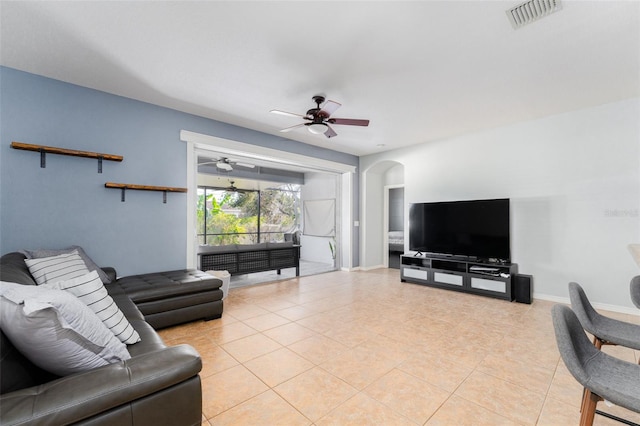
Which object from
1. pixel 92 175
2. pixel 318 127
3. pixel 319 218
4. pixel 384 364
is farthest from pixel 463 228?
pixel 92 175

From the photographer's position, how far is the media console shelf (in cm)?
430

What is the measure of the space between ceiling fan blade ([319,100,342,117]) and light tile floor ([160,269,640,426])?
2.52m

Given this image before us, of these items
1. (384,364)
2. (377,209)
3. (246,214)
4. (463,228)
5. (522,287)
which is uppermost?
(377,209)

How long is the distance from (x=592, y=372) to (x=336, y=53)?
2848mm

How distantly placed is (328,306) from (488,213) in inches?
118

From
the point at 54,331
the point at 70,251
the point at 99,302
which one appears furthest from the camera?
the point at 70,251

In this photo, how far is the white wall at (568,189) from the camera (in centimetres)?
374

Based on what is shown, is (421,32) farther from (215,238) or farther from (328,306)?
(215,238)

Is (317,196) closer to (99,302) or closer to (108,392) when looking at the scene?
(99,302)

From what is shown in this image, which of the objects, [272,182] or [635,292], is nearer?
[635,292]

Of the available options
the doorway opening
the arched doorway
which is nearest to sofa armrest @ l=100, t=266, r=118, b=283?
the doorway opening

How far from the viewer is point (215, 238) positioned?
8.12 metres

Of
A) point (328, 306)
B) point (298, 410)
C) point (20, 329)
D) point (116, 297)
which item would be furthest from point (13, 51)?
point (328, 306)

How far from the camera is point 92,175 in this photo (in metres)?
3.42
